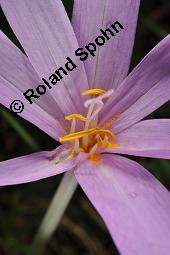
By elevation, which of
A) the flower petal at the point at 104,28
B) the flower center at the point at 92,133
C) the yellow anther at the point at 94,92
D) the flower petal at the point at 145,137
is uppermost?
the flower petal at the point at 104,28

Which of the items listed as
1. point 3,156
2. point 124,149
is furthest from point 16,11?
point 3,156

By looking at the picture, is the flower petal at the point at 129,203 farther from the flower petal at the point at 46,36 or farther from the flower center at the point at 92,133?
the flower petal at the point at 46,36

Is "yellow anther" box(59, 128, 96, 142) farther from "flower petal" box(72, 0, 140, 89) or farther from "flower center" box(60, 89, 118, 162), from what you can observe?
"flower petal" box(72, 0, 140, 89)

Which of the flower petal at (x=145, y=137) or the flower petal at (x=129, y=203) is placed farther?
the flower petal at (x=145, y=137)

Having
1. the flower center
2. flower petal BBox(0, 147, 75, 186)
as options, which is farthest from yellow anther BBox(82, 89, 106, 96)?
flower petal BBox(0, 147, 75, 186)

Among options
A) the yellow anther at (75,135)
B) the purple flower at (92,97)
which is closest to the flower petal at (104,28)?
the purple flower at (92,97)

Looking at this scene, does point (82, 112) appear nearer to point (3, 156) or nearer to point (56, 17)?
point (56, 17)

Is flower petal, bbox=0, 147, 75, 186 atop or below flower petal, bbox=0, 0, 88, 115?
below
